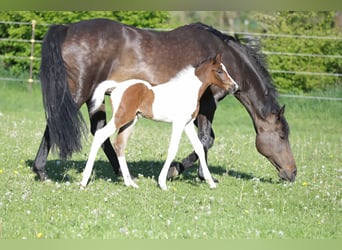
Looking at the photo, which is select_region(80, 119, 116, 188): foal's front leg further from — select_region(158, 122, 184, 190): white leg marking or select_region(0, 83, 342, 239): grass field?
select_region(158, 122, 184, 190): white leg marking

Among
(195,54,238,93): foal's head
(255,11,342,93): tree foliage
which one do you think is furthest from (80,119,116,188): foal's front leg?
(255,11,342,93): tree foliage

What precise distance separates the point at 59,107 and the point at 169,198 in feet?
5.54

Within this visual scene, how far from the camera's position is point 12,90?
17.8 meters

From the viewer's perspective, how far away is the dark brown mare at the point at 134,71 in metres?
7.96

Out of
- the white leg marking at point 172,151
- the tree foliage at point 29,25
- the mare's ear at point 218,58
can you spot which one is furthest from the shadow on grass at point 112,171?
the tree foliage at point 29,25

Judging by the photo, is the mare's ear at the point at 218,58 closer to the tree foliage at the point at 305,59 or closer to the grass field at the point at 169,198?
the grass field at the point at 169,198

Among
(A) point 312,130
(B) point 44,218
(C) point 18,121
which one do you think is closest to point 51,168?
(B) point 44,218

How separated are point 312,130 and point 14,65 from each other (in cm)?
860

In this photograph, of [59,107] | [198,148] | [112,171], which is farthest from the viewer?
[112,171]

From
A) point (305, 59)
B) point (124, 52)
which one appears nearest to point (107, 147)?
point (124, 52)

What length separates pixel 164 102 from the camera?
8117 millimetres

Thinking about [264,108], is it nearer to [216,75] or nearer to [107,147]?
[216,75]

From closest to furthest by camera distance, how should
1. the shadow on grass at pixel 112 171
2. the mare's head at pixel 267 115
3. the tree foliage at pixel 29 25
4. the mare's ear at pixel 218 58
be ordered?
the mare's ear at pixel 218 58 → the shadow on grass at pixel 112 171 → the mare's head at pixel 267 115 → the tree foliage at pixel 29 25

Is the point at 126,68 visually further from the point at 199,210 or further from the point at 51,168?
the point at 199,210
